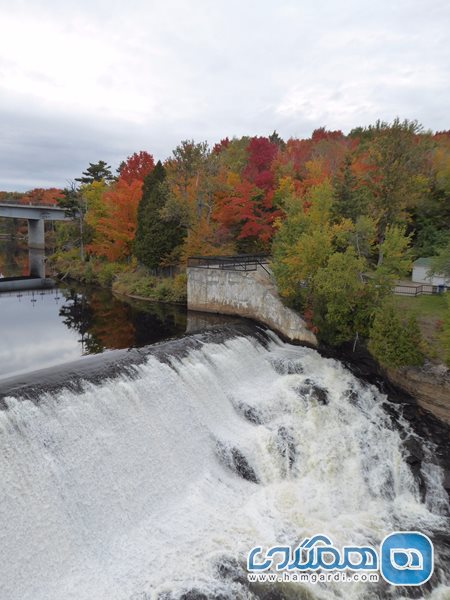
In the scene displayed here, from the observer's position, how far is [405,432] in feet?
53.4

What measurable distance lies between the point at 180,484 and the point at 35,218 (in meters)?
69.0

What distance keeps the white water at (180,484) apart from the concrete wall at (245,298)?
6.40 meters

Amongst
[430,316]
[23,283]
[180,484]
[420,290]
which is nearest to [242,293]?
[430,316]

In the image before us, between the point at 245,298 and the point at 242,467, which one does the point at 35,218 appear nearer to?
the point at 245,298

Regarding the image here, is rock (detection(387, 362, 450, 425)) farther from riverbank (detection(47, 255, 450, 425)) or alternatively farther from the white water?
the white water

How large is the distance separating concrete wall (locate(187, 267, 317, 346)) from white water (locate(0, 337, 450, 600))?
6.40 m

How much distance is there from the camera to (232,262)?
30.5m

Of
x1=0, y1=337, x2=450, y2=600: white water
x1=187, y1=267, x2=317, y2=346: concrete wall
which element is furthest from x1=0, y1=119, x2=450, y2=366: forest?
x1=0, y1=337, x2=450, y2=600: white water

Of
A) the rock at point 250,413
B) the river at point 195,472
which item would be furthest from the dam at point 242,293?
the rock at point 250,413

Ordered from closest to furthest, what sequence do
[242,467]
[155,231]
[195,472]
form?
[195,472] → [242,467] → [155,231]

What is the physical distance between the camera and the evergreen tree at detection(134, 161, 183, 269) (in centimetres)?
3491

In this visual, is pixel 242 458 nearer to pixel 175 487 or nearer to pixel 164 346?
pixel 175 487

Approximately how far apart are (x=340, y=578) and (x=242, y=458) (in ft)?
15.7

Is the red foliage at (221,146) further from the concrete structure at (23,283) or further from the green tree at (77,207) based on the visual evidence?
the concrete structure at (23,283)
